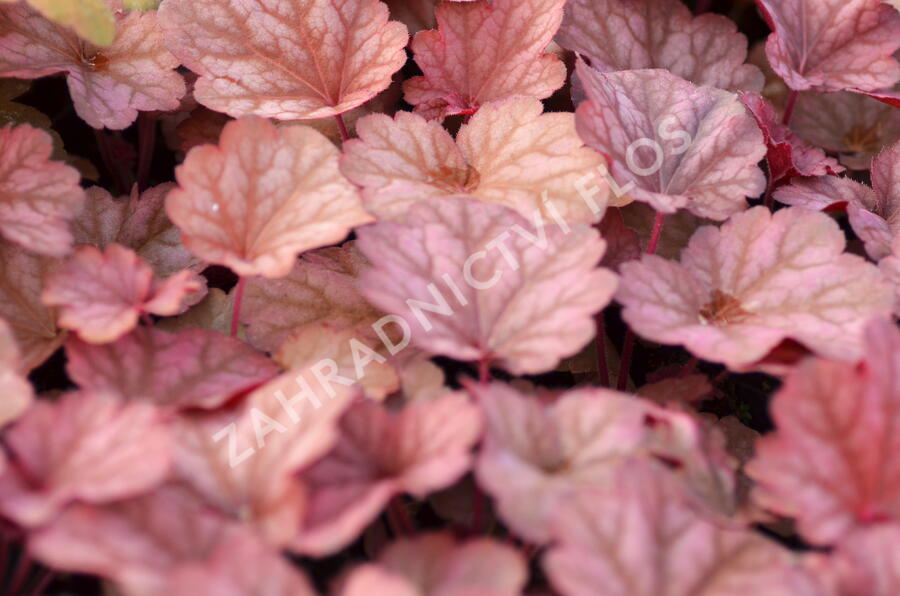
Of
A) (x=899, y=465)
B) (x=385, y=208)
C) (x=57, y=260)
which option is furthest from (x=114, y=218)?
(x=899, y=465)

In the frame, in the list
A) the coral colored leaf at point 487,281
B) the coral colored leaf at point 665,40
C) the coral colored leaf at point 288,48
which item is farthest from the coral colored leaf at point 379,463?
the coral colored leaf at point 665,40

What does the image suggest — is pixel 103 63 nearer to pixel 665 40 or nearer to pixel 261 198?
pixel 261 198

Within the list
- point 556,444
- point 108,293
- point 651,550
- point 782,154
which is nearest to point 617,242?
point 782,154

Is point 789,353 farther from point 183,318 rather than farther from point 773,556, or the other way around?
point 183,318

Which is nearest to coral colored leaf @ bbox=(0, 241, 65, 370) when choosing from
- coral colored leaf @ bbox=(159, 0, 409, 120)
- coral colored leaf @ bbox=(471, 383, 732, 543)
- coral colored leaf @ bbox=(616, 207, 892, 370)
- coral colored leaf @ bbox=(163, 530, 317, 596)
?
coral colored leaf @ bbox=(159, 0, 409, 120)

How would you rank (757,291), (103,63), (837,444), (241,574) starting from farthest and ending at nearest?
(103,63)
(757,291)
(837,444)
(241,574)
